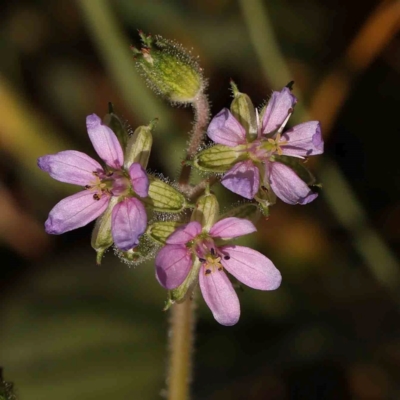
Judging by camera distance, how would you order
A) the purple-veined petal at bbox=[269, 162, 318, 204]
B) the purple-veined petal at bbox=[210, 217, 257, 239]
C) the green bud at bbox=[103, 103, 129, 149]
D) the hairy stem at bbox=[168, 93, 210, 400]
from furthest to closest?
1. the hairy stem at bbox=[168, 93, 210, 400]
2. the green bud at bbox=[103, 103, 129, 149]
3. the purple-veined petal at bbox=[269, 162, 318, 204]
4. the purple-veined petal at bbox=[210, 217, 257, 239]

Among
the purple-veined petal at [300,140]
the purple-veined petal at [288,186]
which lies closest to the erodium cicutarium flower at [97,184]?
the purple-veined petal at [288,186]

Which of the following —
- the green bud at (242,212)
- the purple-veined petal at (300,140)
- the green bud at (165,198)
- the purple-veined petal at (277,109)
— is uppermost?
the purple-veined petal at (277,109)

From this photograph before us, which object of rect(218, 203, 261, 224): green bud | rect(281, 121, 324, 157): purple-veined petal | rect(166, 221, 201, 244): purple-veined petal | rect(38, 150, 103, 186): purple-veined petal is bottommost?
rect(166, 221, 201, 244): purple-veined petal

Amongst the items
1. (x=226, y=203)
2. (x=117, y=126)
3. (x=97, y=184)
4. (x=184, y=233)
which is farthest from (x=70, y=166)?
(x=226, y=203)

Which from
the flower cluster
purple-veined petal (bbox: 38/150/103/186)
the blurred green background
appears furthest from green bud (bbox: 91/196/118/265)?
the blurred green background

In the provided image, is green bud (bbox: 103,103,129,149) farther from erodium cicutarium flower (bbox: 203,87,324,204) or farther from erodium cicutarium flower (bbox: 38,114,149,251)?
erodium cicutarium flower (bbox: 203,87,324,204)

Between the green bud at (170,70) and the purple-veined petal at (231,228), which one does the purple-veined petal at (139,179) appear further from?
the green bud at (170,70)

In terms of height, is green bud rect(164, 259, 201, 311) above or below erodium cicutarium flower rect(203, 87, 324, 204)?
below
